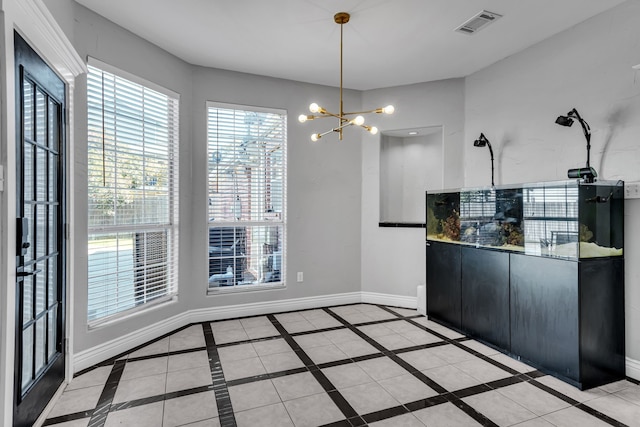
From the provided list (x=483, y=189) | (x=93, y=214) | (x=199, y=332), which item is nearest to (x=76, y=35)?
(x=93, y=214)

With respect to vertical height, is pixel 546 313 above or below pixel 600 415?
above

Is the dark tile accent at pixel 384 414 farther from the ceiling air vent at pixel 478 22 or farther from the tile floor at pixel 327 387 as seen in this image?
the ceiling air vent at pixel 478 22

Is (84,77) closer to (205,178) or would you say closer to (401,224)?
(205,178)

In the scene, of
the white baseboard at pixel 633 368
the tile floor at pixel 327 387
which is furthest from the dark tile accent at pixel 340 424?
the white baseboard at pixel 633 368

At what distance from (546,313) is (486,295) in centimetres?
59

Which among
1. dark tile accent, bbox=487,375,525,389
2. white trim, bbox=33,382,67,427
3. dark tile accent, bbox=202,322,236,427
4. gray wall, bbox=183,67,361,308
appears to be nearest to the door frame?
white trim, bbox=33,382,67,427

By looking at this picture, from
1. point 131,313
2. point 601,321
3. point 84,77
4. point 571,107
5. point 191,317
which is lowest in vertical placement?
point 191,317

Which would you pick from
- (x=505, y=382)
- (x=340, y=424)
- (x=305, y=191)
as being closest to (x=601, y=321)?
(x=505, y=382)

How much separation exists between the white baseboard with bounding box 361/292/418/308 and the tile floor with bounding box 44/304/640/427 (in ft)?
3.08

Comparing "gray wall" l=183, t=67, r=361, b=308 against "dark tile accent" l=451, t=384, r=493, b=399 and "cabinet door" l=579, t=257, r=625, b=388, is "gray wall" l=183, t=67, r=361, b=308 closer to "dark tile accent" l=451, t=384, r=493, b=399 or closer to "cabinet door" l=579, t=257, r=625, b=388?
"dark tile accent" l=451, t=384, r=493, b=399

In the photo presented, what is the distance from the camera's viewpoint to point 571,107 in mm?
3123

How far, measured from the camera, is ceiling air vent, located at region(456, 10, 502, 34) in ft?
9.48

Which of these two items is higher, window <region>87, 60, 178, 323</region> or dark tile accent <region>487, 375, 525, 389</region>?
window <region>87, 60, 178, 323</region>

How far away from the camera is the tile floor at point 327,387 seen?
86.6 inches
